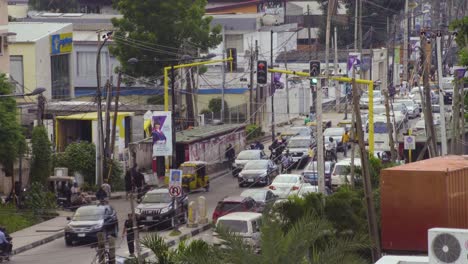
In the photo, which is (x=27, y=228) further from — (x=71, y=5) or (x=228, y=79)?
(x=71, y=5)

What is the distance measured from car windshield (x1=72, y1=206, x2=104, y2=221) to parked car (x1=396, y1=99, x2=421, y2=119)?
139ft

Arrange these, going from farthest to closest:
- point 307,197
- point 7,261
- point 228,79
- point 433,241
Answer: point 228,79 → point 7,261 → point 307,197 → point 433,241

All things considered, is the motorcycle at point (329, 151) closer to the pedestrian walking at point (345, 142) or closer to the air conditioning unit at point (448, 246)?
the pedestrian walking at point (345, 142)

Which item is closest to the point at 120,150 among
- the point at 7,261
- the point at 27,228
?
the point at 27,228

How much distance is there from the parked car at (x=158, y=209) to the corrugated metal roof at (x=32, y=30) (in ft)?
93.3

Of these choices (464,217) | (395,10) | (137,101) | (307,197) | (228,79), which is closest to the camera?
(464,217)

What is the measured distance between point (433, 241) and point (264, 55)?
79.4 m

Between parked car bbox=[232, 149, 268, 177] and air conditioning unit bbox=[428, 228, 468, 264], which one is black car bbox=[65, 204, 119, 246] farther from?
air conditioning unit bbox=[428, 228, 468, 264]

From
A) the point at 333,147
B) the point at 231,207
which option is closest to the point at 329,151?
the point at 333,147

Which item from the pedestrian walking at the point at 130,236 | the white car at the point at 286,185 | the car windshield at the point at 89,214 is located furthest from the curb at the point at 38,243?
the white car at the point at 286,185

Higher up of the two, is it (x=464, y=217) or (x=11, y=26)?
(x=11, y=26)

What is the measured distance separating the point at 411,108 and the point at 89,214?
44364 mm

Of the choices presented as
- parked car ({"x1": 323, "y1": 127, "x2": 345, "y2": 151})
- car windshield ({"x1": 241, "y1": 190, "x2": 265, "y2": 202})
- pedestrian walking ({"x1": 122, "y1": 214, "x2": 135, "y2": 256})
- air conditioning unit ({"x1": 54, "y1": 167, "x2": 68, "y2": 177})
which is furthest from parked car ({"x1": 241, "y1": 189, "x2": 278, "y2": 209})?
parked car ({"x1": 323, "y1": 127, "x2": 345, "y2": 151})

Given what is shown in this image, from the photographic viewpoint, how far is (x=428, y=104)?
4181 centimetres
